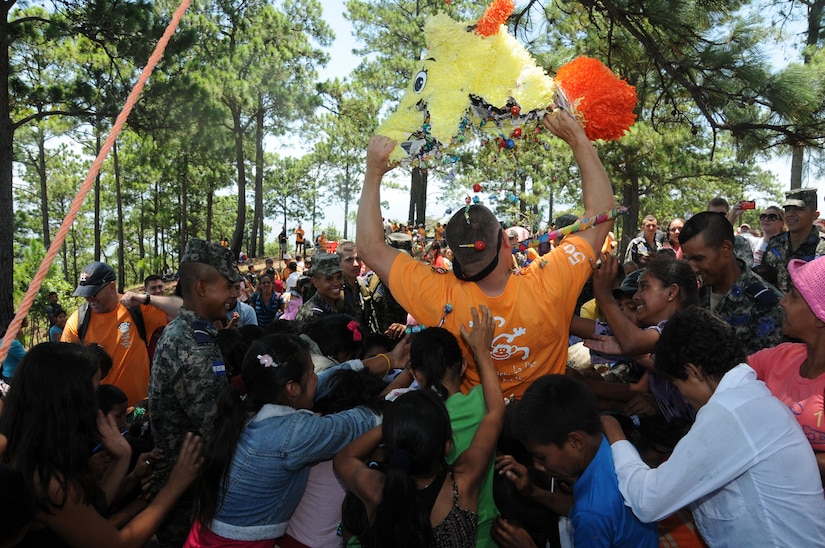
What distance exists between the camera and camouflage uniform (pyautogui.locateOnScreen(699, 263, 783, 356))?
3.08 meters

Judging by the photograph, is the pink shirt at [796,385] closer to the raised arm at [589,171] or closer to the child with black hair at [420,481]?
the raised arm at [589,171]

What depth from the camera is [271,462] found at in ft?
7.67

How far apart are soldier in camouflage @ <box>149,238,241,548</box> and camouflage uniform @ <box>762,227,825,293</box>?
4.91 meters

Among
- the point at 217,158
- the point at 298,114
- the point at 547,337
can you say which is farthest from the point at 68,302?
the point at 547,337

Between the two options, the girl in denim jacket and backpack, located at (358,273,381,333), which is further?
backpack, located at (358,273,381,333)

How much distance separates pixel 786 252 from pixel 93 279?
6.32 meters

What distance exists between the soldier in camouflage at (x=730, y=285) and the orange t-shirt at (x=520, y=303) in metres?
1.07

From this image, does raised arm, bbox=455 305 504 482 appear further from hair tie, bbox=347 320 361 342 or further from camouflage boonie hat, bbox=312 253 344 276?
camouflage boonie hat, bbox=312 253 344 276

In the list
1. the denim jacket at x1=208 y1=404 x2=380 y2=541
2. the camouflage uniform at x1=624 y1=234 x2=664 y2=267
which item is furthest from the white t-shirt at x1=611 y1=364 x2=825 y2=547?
the camouflage uniform at x1=624 y1=234 x2=664 y2=267

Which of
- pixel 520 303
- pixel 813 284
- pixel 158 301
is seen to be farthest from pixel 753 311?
pixel 158 301

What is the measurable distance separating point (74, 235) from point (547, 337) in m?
47.0

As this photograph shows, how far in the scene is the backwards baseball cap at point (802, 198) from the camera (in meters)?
5.49

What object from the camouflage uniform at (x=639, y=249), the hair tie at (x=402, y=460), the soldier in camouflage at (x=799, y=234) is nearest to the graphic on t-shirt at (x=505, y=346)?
the hair tie at (x=402, y=460)

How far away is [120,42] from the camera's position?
31.6 ft
